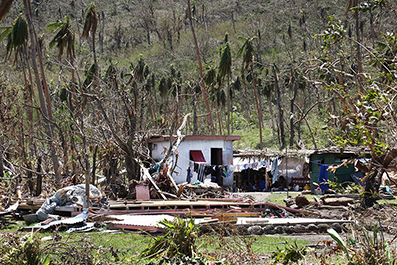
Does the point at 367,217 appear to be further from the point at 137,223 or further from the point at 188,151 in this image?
the point at 188,151

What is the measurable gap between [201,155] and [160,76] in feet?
116

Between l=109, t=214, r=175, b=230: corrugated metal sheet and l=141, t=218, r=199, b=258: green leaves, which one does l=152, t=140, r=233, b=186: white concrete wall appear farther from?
l=141, t=218, r=199, b=258: green leaves

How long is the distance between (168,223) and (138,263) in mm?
872

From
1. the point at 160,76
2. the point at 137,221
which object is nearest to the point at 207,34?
the point at 160,76

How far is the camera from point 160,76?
53906 mm

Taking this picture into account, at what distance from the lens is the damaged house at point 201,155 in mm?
19516

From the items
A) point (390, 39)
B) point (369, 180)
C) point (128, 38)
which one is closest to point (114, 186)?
point (369, 180)

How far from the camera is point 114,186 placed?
14898mm

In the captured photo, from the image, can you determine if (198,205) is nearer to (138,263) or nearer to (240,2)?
(138,263)

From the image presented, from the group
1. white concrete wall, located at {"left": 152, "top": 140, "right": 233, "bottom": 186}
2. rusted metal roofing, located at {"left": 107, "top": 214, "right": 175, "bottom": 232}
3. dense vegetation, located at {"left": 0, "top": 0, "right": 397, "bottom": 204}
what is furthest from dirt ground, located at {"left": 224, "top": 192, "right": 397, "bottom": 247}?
white concrete wall, located at {"left": 152, "top": 140, "right": 233, "bottom": 186}

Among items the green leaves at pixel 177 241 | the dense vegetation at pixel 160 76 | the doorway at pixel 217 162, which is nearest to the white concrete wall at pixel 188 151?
the doorway at pixel 217 162

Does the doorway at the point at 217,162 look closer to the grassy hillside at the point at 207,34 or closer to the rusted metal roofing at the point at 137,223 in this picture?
the rusted metal roofing at the point at 137,223

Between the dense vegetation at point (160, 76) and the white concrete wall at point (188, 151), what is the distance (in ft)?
4.78

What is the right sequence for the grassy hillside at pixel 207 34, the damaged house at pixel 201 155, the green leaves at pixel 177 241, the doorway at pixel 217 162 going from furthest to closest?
the grassy hillside at pixel 207 34
the doorway at pixel 217 162
the damaged house at pixel 201 155
the green leaves at pixel 177 241
